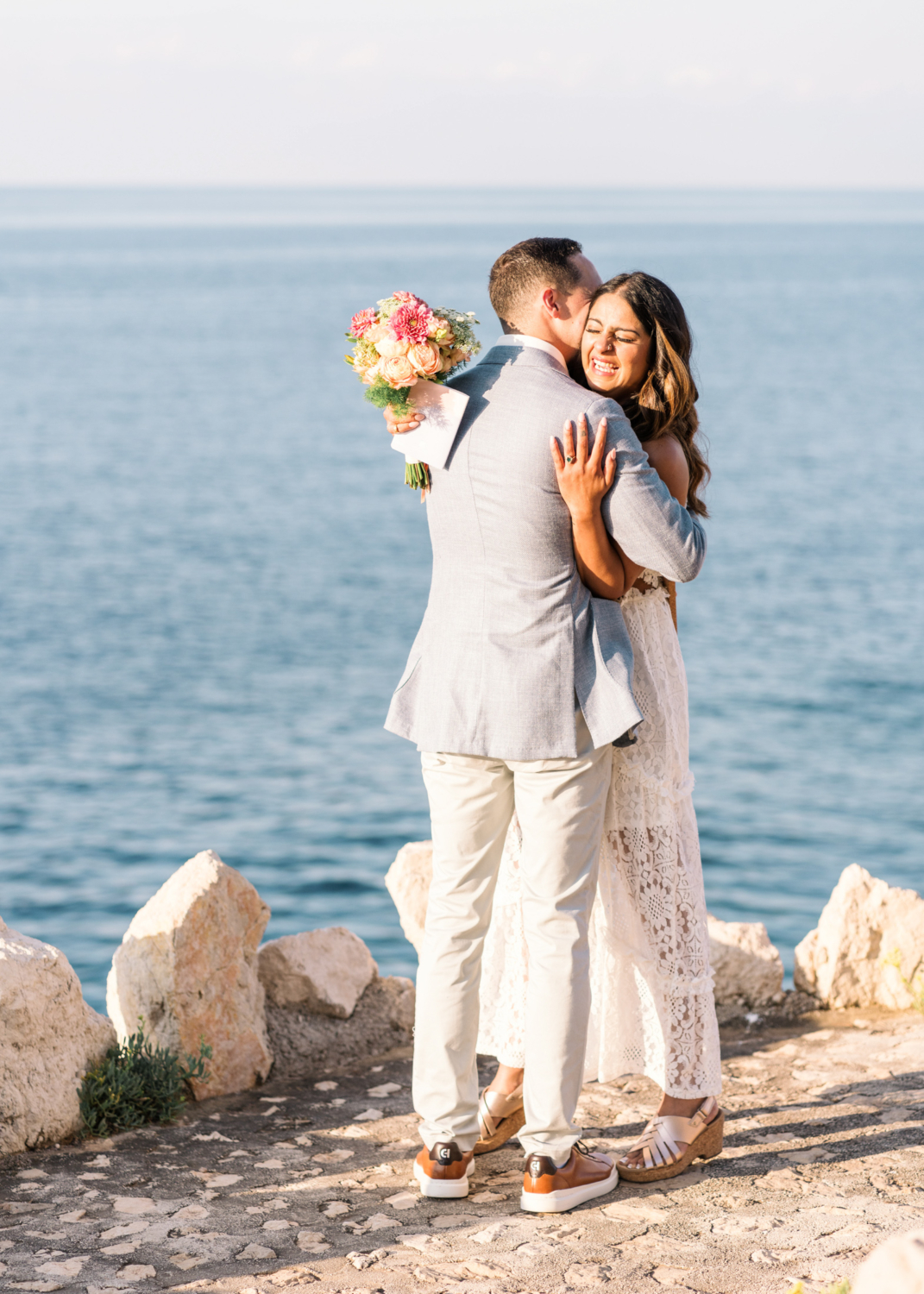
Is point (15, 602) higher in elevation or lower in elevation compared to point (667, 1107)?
higher

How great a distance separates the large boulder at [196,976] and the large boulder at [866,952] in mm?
2105

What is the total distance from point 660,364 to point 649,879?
4.55 ft

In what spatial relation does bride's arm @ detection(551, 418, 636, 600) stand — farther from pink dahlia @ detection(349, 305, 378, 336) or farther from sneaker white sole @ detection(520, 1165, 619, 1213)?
sneaker white sole @ detection(520, 1165, 619, 1213)

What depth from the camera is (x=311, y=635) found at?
2200 cm

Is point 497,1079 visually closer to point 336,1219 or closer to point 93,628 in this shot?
point 336,1219

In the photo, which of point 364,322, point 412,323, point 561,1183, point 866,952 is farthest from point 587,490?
point 866,952

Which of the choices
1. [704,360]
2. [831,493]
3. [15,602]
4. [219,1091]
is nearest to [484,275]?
[704,360]

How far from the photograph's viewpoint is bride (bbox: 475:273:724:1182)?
3.62m

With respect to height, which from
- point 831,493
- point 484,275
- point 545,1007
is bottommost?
point 545,1007

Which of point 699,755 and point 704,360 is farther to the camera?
point 704,360

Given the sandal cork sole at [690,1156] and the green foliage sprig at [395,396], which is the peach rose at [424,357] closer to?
the green foliage sprig at [395,396]

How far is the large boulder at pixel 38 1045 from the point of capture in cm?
392

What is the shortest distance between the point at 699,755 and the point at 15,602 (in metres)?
12.4

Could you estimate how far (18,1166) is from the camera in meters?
3.86
